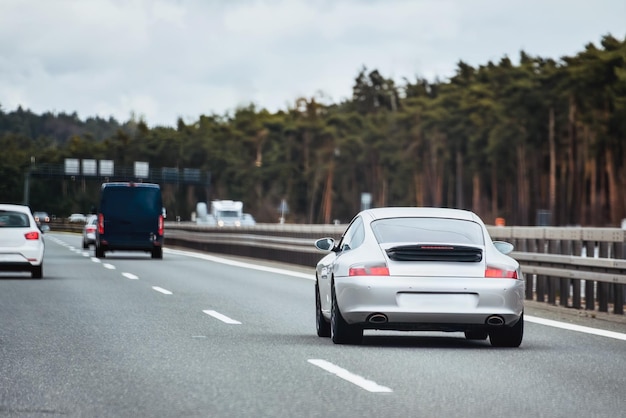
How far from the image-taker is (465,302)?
37.3 feet

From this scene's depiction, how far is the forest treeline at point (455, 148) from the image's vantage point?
9569cm

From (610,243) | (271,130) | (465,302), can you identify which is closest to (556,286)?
(610,243)

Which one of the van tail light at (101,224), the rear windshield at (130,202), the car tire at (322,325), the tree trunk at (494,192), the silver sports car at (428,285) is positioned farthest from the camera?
the tree trunk at (494,192)

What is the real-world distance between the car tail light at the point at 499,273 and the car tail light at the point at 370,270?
2.97ft

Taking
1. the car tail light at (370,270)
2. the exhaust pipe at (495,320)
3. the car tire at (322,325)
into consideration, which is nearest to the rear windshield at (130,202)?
the car tire at (322,325)

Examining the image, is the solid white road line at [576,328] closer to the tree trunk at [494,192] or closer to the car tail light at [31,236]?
the car tail light at [31,236]

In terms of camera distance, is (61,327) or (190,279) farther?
(190,279)

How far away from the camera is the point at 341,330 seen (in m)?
12.0

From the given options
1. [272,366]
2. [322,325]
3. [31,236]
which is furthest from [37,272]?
[272,366]

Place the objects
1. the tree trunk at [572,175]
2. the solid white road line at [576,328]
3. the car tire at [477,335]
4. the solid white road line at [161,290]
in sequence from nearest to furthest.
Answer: the car tire at [477,335] → the solid white road line at [576,328] → the solid white road line at [161,290] → the tree trunk at [572,175]

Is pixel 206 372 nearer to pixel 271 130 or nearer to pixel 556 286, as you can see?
pixel 556 286

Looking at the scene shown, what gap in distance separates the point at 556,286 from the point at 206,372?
874 centimetres

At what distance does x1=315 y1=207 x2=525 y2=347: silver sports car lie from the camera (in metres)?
11.4

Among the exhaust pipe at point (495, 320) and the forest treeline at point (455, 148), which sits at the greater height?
the forest treeline at point (455, 148)
